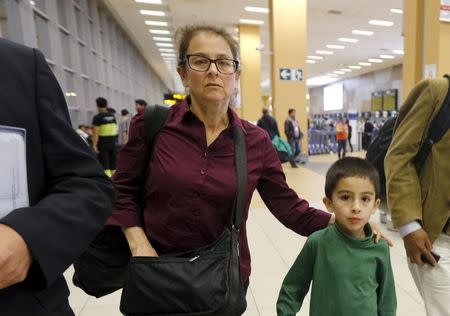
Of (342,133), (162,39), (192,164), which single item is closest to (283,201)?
(192,164)

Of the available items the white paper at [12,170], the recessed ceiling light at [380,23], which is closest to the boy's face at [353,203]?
the white paper at [12,170]

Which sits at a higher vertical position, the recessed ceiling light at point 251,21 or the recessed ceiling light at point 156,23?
the recessed ceiling light at point 156,23

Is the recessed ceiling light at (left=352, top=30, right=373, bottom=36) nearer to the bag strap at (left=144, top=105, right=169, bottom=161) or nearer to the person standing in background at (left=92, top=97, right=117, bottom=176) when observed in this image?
the person standing in background at (left=92, top=97, right=117, bottom=176)

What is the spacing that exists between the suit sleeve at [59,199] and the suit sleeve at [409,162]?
1.12m

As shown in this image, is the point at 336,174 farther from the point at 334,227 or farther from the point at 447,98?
the point at 447,98

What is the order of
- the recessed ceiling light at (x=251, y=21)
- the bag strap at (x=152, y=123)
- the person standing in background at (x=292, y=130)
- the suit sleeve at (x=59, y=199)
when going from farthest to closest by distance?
the recessed ceiling light at (x=251, y=21)
the person standing in background at (x=292, y=130)
the bag strap at (x=152, y=123)
the suit sleeve at (x=59, y=199)

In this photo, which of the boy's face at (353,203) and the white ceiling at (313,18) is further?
the white ceiling at (313,18)

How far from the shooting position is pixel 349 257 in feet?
3.87

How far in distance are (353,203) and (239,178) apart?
407 millimetres

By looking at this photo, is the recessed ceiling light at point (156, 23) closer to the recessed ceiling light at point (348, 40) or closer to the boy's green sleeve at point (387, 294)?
the recessed ceiling light at point (348, 40)

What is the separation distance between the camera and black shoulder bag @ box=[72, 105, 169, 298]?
121cm

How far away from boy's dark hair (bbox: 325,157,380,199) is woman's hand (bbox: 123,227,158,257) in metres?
0.67

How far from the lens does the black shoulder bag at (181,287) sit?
3.23 ft

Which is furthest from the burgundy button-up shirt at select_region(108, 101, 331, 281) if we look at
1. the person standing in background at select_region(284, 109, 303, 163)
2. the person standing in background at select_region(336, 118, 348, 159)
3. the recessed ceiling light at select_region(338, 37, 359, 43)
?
the recessed ceiling light at select_region(338, 37, 359, 43)
